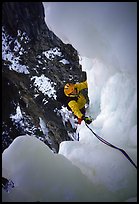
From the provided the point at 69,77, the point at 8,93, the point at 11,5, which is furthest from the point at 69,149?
the point at 8,93

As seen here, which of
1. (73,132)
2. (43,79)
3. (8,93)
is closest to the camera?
(43,79)

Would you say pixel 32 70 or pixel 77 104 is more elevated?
pixel 32 70

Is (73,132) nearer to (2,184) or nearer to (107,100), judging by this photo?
(107,100)

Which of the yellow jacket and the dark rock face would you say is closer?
the yellow jacket

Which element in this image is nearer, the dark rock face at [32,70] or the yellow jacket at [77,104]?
the yellow jacket at [77,104]

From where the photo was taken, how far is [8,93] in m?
8.64

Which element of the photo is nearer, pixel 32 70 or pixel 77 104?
pixel 77 104

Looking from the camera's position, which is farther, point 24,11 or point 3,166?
point 24,11

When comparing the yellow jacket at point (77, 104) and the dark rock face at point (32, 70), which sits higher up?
the dark rock face at point (32, 70)

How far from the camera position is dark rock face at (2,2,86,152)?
18.5 feet

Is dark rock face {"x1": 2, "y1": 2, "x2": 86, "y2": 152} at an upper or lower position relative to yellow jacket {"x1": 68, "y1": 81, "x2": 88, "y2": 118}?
upper

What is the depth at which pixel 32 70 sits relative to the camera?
274 inches

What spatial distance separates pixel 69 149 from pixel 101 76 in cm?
108

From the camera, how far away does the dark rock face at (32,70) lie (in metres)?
5.63
